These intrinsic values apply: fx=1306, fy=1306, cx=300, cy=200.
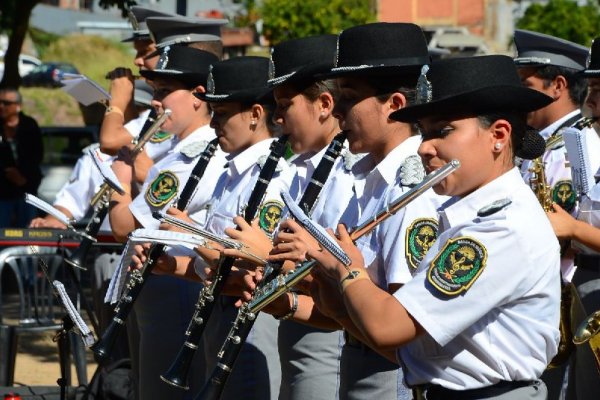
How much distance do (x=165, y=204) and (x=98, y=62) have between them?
30807 millimetres

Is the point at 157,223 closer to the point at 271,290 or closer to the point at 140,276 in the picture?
the point at 140,276

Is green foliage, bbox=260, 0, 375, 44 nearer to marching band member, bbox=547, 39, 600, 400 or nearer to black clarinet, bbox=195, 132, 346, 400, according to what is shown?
marching band member, bbox=547, 39, 600, 400

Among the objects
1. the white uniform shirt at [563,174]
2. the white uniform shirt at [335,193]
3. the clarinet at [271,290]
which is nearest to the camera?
the clarinet at [271,290]

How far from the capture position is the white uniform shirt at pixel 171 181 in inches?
233

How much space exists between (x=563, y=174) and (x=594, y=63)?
52 centimetres

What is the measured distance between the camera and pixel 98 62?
118 ft

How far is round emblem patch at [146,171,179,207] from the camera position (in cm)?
594

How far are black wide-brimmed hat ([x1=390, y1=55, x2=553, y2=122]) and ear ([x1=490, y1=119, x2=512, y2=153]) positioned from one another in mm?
40

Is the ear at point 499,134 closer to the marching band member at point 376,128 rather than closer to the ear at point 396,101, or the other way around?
the marching band member at point 376,128

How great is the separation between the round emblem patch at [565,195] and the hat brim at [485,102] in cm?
201

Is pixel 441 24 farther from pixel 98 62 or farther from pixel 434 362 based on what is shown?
pixel 434 362

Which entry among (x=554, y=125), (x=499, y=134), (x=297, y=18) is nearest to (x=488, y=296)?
(x=499, y=134)

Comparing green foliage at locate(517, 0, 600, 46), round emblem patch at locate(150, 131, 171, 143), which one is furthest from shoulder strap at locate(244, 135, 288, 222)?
green foliage at locate(517, 0, 600, 46)

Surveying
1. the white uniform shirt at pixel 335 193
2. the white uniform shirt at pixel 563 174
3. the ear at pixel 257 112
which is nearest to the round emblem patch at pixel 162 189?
the ear at pixel 257 112
